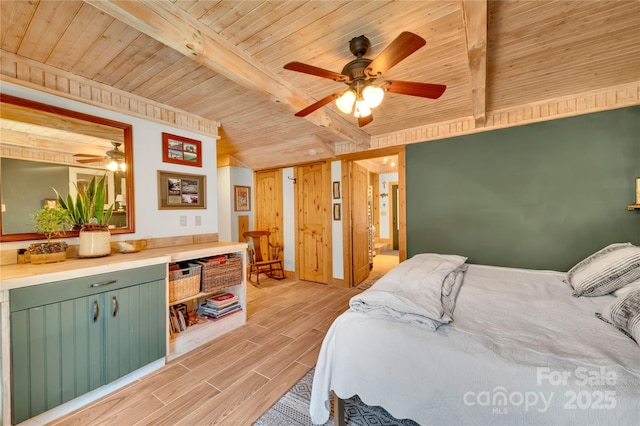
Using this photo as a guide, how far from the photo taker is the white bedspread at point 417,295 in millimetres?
1213

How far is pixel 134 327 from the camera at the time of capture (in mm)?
1779

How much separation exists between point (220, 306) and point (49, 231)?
1.49 metres

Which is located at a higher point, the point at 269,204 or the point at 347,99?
the point at 347,99

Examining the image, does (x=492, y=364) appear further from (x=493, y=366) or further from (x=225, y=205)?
(x=225, y=205)

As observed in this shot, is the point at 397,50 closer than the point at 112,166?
Yes

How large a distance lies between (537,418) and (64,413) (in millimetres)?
2560

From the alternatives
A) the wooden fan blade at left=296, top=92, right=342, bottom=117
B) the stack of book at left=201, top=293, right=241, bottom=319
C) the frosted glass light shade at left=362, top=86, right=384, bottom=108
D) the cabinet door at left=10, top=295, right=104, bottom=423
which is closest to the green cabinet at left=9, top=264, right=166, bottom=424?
the cabinet door at left=10, top=295, right=104, bottom=423

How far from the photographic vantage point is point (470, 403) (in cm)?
96

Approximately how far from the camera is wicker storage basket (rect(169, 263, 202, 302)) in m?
2.11

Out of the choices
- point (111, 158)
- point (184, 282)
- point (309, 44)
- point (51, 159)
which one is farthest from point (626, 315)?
point (51, 159)

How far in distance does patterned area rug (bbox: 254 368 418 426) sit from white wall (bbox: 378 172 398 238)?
6.40 metres

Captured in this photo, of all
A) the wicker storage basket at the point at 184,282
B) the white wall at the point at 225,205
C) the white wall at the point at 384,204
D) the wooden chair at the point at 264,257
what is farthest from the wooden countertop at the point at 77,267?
the white wall at the point at 384,204

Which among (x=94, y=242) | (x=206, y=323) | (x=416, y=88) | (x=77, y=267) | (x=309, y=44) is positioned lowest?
(x=206, y=323)

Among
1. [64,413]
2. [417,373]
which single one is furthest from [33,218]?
[417,373]
